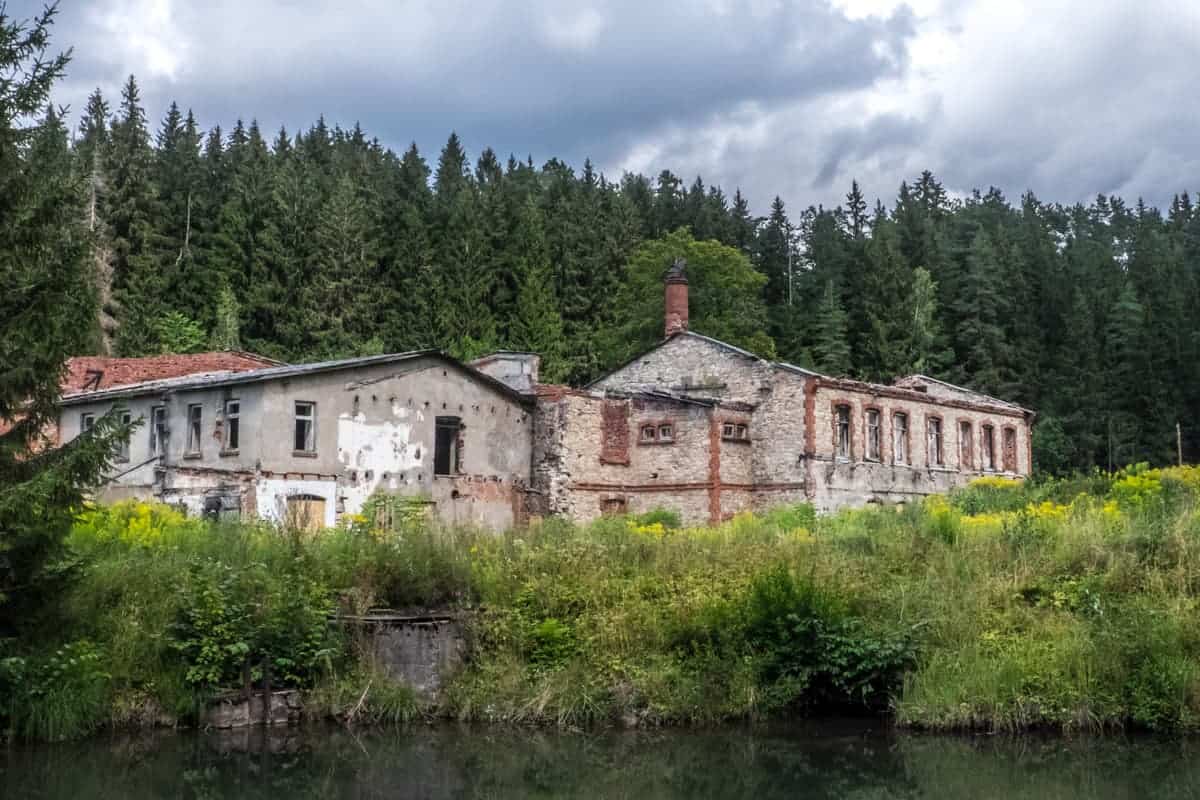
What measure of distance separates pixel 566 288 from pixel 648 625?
4854cm

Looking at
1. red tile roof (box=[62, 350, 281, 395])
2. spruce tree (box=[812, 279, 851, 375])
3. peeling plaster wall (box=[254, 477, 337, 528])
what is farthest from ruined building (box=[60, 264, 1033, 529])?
spruce tree (box=[812, 279, 851, 375])

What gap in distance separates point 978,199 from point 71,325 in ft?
348

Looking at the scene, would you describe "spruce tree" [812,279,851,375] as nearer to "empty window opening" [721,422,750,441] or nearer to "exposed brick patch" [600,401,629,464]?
"empty window opening" [721,422,750,441]

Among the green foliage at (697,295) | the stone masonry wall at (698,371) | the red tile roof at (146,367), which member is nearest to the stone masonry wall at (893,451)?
the stone masonry wall at (698,371)

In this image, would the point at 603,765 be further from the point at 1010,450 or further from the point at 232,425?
the point at 1010,450

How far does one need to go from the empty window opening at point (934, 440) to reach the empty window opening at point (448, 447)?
51.0 ft

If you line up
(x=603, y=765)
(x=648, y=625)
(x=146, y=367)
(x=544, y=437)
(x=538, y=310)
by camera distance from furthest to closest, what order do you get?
(x=538, y=310), (x=146, y=367), (x=544, y=437), (x=648, y=625), (x=603, y=765)

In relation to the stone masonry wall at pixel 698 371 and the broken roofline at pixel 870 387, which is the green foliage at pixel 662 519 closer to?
the stone masonry wall at pixel 698 371

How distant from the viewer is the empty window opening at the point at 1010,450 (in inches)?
1689

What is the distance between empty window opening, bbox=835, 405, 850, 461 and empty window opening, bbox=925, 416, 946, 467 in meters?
4.08

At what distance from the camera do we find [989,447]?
4231cm

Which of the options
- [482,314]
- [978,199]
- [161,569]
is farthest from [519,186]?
[161,569]

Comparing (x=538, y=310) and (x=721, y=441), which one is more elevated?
(x=538, y=310)

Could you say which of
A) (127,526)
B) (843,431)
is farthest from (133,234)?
(127,526)
